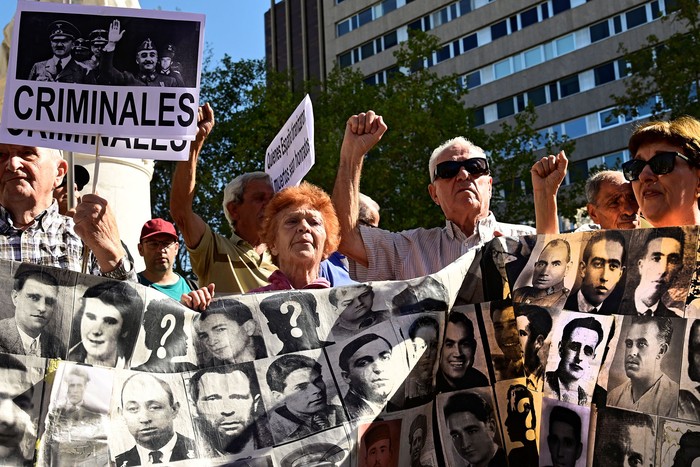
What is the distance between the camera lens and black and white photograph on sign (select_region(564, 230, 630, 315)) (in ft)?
9.09

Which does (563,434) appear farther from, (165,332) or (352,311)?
(165,332)

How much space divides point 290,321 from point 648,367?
3.39 ft

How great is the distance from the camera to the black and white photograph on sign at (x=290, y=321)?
2.81 metres

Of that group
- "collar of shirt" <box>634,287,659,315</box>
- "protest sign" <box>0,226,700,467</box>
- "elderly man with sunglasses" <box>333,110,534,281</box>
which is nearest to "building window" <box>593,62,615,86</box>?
"elderly man with sunglasses" <box>333,110,534,281</box>

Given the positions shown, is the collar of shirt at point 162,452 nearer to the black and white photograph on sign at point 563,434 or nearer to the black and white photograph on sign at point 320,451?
the black and white photograph on sign at point 320,451

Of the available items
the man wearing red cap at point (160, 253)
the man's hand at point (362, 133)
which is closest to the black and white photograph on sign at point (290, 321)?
the man's hand at point (362, 133)

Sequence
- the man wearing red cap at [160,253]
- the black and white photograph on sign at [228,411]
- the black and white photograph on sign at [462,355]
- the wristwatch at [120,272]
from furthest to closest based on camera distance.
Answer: the man wearing red cap at [160,253]
the wristwatch at [120,272]
the black and white photograph on sign at [462,355]
the black and white photograph on sign at [228,411]

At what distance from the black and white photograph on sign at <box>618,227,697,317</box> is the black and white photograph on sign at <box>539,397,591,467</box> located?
0.33 m

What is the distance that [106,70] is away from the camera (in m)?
3.76

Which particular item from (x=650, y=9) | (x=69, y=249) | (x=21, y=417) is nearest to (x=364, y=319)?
(x=21, y=417)

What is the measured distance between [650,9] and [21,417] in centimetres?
3872

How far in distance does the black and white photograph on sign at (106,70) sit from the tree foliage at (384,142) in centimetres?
1420

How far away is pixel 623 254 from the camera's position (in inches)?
111

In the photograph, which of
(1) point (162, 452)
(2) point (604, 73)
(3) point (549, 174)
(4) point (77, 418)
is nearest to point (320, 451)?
(1) point (162, 452)
